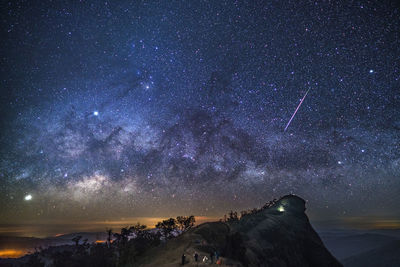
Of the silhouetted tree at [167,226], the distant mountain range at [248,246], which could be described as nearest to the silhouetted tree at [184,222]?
the silhouetted tree at [167,226]

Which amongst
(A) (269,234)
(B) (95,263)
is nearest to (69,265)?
(B) (95,263)

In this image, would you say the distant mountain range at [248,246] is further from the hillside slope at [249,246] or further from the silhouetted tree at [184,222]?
the silhouetted tree at [184,222]

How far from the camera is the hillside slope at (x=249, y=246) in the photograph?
899 inches

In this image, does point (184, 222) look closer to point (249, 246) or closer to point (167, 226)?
point (167, 226)

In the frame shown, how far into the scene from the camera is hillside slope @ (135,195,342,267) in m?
22.8

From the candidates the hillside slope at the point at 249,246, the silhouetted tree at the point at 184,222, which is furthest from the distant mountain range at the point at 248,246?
the silhouetted tree at the point at 184,222

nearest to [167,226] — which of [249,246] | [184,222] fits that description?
[184,222]

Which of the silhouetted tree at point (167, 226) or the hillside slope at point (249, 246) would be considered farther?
the silhouetted tree at point (167, 226)

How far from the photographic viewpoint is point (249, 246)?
29391 millimetres

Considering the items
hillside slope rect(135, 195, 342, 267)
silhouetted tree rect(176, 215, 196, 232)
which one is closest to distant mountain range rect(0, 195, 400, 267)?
hillside slope rect(135, 195, 342, 267)

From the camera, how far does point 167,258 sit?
71.3 ft

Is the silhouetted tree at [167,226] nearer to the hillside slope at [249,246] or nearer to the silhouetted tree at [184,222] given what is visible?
the silhouetted tree at [184,222]

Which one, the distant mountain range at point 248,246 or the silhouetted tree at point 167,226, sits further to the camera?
the silhouetted tree at point 167,226

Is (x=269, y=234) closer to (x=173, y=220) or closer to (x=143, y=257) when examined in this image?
(x=143, y=257)
